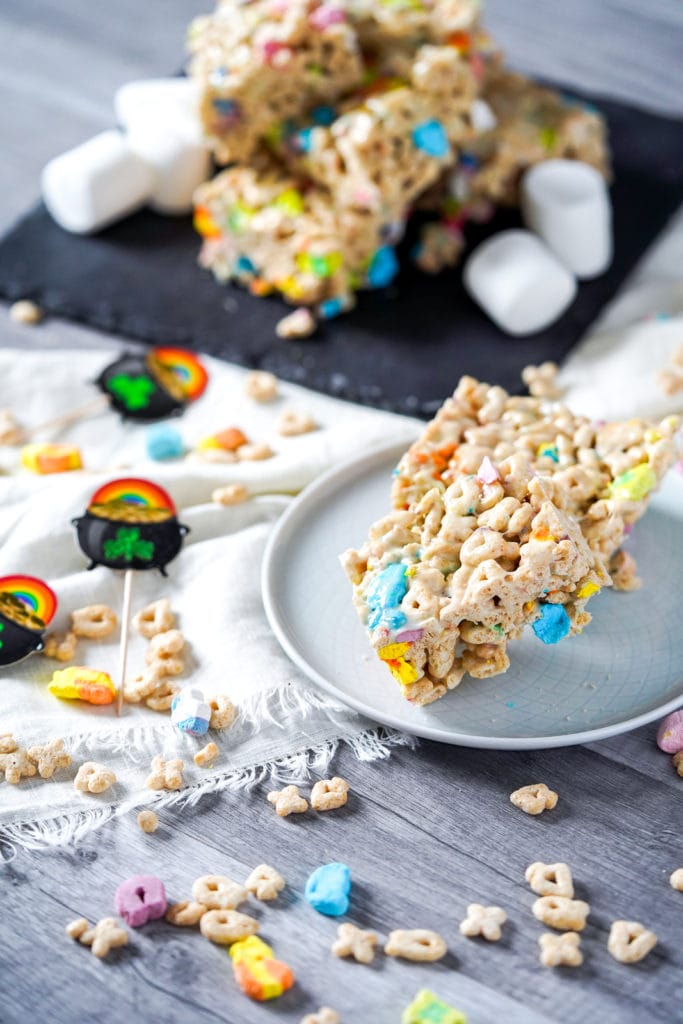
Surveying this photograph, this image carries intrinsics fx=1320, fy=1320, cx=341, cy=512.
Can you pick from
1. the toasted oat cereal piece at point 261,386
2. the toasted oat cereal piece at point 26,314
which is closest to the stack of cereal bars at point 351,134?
the toasted oat cereal piece at point 261,386

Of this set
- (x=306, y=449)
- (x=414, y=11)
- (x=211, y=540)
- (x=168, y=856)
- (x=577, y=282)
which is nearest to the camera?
(x=168, y=856)

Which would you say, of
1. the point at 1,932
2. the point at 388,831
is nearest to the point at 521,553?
the point at 388,831

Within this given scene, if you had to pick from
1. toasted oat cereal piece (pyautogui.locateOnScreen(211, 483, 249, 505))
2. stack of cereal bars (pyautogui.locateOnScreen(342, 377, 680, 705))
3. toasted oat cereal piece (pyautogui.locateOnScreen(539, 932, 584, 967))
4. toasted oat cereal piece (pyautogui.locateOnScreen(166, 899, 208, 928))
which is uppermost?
stack of cereal bars (pyautogui.locateOnScreen(342, 377, 680, 705))

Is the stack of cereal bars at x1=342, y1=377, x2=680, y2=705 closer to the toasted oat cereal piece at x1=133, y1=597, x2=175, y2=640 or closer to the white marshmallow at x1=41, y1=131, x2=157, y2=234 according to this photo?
the toasted oat cereal piece at x1=133, y1=597, x2=175, y2=640

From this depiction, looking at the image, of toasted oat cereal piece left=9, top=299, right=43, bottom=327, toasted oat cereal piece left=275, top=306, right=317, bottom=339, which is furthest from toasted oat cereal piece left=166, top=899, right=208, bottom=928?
toasted oat cereal piece left=9, top=299, right=43, bottom=327

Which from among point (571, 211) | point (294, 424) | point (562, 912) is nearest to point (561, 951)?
point (562, 912)

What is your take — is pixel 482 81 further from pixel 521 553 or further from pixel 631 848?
pixel 631 848
